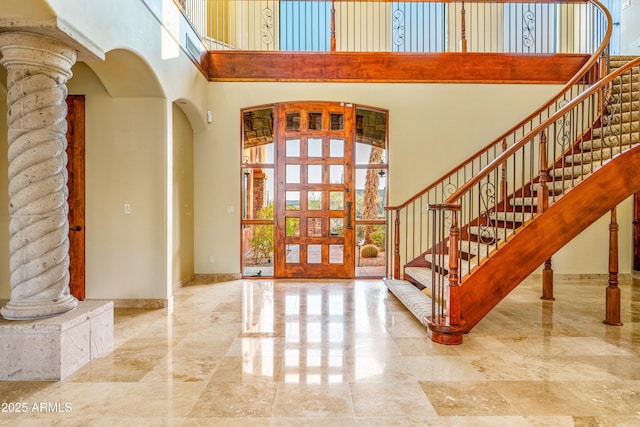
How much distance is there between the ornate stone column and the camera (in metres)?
2.72

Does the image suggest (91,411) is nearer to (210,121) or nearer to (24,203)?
(24,203)

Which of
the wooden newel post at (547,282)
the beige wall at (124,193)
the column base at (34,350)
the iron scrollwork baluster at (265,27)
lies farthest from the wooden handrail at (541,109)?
A: the iron scrollwork baluster at (265,27)

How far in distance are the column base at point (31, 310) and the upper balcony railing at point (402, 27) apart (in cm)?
596

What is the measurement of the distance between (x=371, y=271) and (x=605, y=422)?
4830 millimetres

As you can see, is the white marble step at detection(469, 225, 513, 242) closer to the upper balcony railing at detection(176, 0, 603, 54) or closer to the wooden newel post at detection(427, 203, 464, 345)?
the wooden newel post at detection(427, 203, 464, 345)

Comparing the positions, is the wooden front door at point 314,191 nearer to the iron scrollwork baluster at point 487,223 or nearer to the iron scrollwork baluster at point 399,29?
the iron scrollwork baluster at point 487,223

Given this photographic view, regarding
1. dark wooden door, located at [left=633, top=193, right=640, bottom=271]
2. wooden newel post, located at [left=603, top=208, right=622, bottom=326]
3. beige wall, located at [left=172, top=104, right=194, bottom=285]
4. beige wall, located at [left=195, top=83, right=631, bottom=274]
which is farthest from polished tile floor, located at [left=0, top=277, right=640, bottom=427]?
dark wooden door, located at [left=633, top=193, right=640, bottom=271]

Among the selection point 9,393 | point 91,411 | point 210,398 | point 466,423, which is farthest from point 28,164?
point 466,423

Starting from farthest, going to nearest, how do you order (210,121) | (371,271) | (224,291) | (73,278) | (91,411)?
(371,271)
(210,121)
(224,291)
(73,278)
(91,411)

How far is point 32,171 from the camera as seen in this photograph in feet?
9.00

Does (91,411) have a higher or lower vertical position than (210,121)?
lower

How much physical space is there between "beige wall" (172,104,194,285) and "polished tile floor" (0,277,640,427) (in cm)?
128

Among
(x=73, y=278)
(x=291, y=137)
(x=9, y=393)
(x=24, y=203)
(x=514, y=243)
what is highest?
(x=291, y=137)

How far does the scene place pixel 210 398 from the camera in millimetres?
2352
